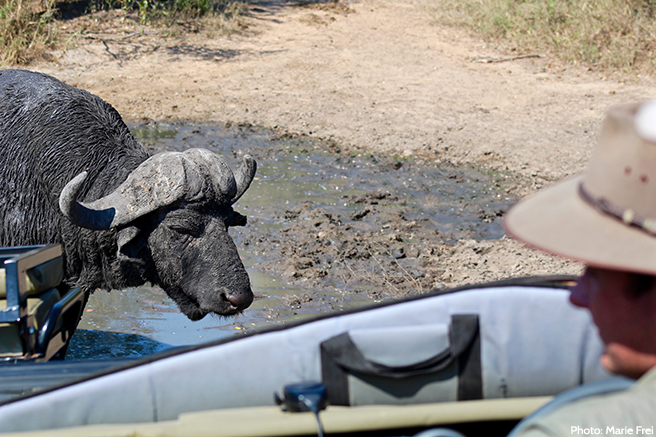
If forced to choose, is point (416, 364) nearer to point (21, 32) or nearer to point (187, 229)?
point (187, 229)

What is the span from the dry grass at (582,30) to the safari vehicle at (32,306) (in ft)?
34.4

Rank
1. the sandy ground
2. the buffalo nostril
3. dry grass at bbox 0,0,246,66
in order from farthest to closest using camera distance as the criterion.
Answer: dry grass at bbox 0,0,246,66
the sandy ground
the buffalo nostril

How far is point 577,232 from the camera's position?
1108mm

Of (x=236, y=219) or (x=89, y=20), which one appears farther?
(x=89, y=20)

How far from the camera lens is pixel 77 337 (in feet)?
16.1

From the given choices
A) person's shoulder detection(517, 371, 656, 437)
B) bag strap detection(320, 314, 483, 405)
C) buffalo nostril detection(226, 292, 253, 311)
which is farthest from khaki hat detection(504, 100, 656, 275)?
buffalo nostril detection(226, 292, 253, 311)

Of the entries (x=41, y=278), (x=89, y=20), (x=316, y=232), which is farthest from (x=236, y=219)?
(x=89, y=20)

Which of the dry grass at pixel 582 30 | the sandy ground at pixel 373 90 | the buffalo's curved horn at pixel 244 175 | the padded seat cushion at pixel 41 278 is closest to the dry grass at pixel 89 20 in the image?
the sandy ground at pixel 373 90

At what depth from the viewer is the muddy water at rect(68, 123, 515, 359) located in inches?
200

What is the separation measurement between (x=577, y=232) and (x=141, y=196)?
130 inches

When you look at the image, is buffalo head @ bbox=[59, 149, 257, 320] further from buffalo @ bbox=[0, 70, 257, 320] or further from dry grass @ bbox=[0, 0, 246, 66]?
dry grass @ bbox=[0, 0, 246, 66]

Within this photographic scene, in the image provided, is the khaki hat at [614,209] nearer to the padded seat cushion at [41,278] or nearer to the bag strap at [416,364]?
the bag strap at [416,364]

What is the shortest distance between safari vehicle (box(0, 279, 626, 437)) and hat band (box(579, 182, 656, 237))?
32.2 inches

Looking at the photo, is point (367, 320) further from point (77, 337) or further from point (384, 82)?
point (384, 82)
